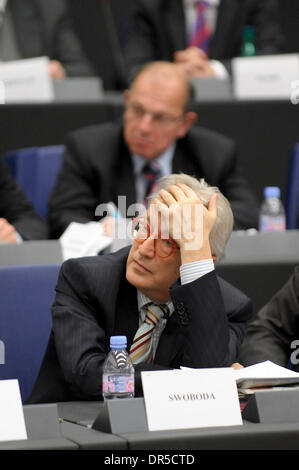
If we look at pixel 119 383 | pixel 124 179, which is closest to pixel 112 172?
pixel 124 179

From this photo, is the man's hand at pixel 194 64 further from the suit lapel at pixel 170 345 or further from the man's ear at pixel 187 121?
the suit lapel at pixel 170 345

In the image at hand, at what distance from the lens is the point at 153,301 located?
2.39m

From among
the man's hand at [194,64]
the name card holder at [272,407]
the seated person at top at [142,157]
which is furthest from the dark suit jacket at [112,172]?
the name card holder at [272,407]

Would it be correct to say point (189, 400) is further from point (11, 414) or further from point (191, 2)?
point (191, 2)

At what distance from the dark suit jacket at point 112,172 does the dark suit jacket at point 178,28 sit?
58.4 inches

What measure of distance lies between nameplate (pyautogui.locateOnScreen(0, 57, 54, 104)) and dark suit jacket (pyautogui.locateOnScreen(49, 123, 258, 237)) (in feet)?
2.16

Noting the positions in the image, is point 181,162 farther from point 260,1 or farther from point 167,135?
point 260,1

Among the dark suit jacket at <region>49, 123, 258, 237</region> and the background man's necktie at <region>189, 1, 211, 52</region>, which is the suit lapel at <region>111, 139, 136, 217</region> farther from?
the background man's necktie at <region>189, 1, 211, 52</region>

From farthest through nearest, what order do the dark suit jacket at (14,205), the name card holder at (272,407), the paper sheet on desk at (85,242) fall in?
1. the dark suit jacket at (14,205)
2. the paper sheet on desk at (85,242)
3. the name card holder at (272,407)

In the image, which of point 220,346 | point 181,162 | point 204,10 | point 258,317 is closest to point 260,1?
point 204,10

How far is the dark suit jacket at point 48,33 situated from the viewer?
5590 mm

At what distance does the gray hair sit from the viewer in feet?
7.84

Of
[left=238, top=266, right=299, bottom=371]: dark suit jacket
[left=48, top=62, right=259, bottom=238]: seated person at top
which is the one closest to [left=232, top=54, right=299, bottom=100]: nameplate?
[left=48, top=62, right=259, bottom=238]: seated person at top

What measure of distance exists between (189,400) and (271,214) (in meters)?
2.39
